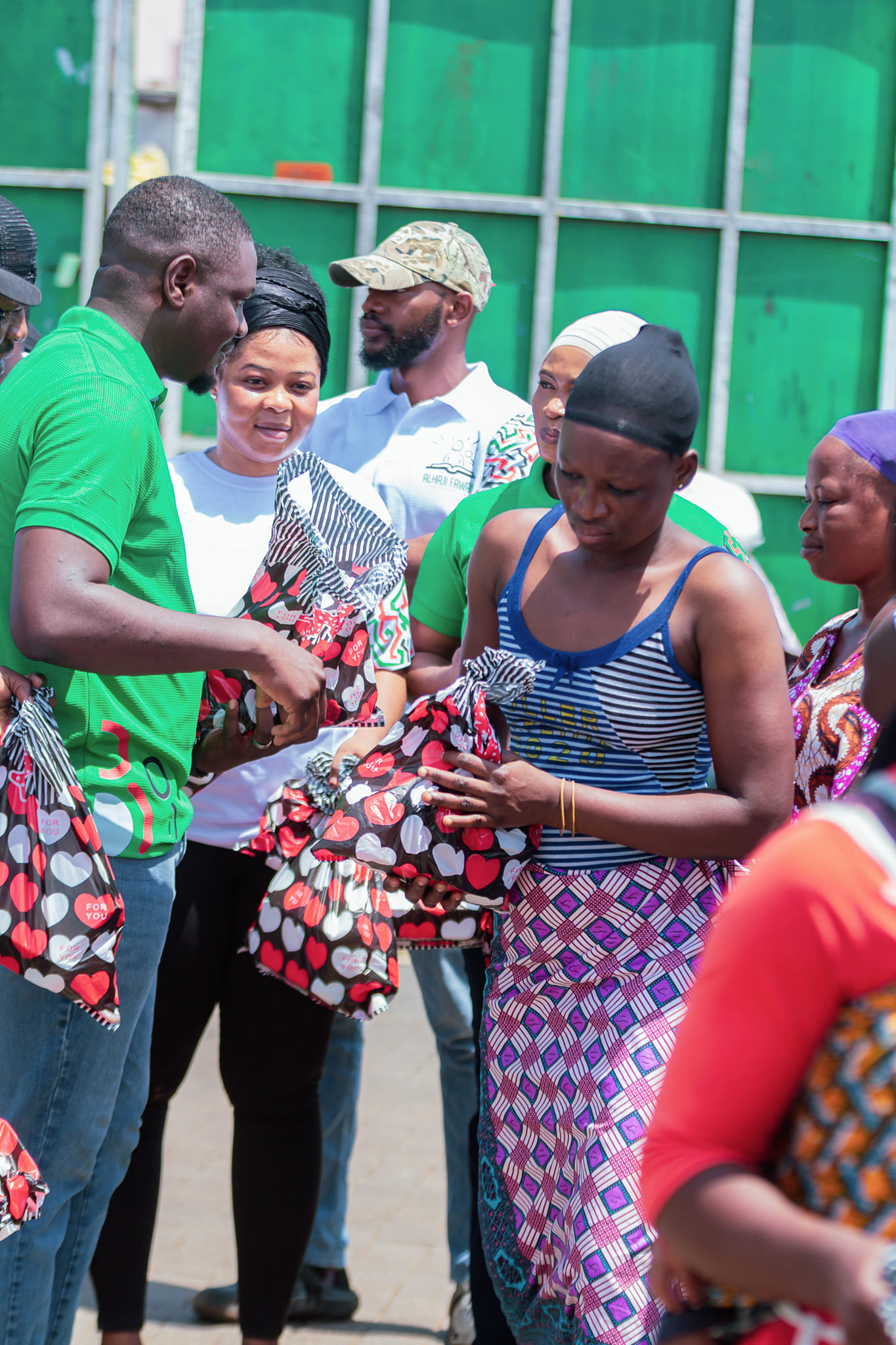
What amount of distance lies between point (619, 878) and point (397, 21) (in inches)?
194

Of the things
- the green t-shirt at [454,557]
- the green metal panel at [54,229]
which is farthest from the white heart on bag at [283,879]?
the green metal panel at [54,229]

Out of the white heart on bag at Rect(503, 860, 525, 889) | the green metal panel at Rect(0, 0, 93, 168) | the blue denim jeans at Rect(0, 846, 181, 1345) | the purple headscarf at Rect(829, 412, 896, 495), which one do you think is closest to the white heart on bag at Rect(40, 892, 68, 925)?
the blue denim jeans at Rect(0, 846, 181, 1345)

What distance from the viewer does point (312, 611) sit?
286 centimetres

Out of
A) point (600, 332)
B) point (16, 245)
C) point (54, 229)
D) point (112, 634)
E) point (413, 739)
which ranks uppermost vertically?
point (54, 229)

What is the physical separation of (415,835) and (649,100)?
4647mm

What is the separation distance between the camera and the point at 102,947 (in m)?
2.33

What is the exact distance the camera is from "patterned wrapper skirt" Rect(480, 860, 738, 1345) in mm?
2275

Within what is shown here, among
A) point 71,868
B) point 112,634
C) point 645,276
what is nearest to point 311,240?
point 645,276

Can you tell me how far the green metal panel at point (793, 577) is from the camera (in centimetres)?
635

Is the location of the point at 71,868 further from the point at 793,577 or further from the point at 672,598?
the point at 793,577

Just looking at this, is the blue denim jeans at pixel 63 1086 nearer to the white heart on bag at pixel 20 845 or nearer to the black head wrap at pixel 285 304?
the white heart on bag at pixel 20 845

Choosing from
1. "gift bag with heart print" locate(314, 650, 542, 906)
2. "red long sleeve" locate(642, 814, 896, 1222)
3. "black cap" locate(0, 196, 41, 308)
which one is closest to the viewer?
"red long sleeve" locate(642, 814, 896, 1222)

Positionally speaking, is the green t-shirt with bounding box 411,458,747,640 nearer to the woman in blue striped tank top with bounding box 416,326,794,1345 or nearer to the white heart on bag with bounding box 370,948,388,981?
the woman in blue striped tank top with bounding box 416,326,794,1345

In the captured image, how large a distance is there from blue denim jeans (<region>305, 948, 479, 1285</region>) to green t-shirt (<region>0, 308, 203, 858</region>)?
4.38 ft
